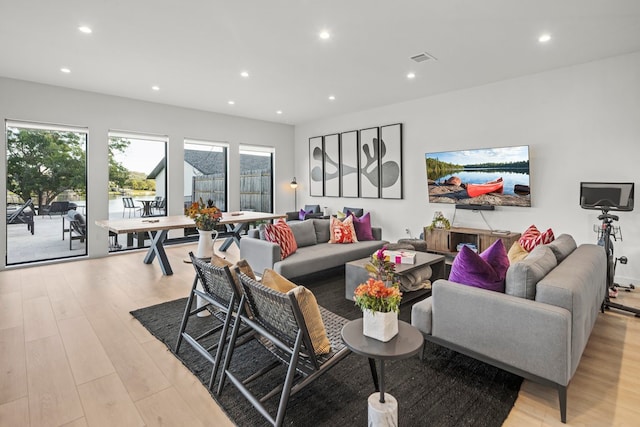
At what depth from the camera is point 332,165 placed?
304 inches

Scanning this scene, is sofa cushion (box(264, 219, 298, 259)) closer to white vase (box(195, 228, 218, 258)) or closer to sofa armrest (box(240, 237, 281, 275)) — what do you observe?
sofa armrest (box(240, 237, 281, 275))

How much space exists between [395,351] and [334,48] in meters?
3.58

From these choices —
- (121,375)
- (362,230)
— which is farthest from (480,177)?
(121,375)

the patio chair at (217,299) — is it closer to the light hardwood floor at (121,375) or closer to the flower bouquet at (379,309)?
the light hardwood floor at (121,375)

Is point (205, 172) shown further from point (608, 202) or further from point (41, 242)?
point (608, 202)

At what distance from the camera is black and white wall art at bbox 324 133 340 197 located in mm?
7586

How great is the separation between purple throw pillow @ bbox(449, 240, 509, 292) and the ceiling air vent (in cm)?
286

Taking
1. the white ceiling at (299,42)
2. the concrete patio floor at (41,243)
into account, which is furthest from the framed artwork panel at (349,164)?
the concrete patio floor at (41,243)

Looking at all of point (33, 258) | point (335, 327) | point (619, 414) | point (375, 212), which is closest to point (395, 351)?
point (335, 327)

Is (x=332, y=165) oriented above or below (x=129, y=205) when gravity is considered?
above

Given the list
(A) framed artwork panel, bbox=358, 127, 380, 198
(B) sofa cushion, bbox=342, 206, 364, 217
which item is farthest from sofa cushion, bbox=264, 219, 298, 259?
(A) framed artwork panel, bbox=358, 127, 380, 198

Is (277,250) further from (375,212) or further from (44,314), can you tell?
(375,212)

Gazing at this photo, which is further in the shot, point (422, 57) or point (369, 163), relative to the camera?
point (369, 163)

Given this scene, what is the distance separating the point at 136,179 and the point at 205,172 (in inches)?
55.9
